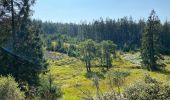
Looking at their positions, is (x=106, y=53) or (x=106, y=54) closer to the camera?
(x=106, y=54)

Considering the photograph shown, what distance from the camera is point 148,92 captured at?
53.7ft

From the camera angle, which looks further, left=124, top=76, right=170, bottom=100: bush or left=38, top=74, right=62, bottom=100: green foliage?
left=38, top=74, right=62, bottom=100: green foliage

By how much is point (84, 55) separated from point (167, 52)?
4525 cm

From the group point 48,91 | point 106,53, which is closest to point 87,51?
point 106,53

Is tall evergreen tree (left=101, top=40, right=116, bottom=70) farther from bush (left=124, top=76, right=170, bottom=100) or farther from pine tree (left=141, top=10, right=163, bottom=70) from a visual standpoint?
bush (left=124, top=76, right=170, bottom=100)

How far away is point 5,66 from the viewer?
39531mm

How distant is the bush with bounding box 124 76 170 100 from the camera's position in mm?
16297

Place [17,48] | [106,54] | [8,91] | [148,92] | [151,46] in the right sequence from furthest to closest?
[106,54] < [151,46] < [17,48] < [8,91] < [148,92]

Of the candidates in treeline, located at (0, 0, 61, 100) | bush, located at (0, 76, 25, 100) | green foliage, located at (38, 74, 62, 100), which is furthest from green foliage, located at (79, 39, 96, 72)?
Answer: bush, located at (0, 76, 25, 100)

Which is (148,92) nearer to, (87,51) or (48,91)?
(48,91)

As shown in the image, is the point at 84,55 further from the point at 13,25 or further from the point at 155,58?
the point at 13,25

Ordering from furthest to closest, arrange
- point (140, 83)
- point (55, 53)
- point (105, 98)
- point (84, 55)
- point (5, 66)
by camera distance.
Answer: point (55, 53)
point (84, 55)
point (5, 66)
point (140, 83)
point (105, 98)

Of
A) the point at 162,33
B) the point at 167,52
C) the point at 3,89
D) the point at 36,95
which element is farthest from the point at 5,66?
the point at 162,33

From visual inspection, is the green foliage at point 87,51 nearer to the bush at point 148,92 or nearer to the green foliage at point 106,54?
the green foliage at point 106,54
